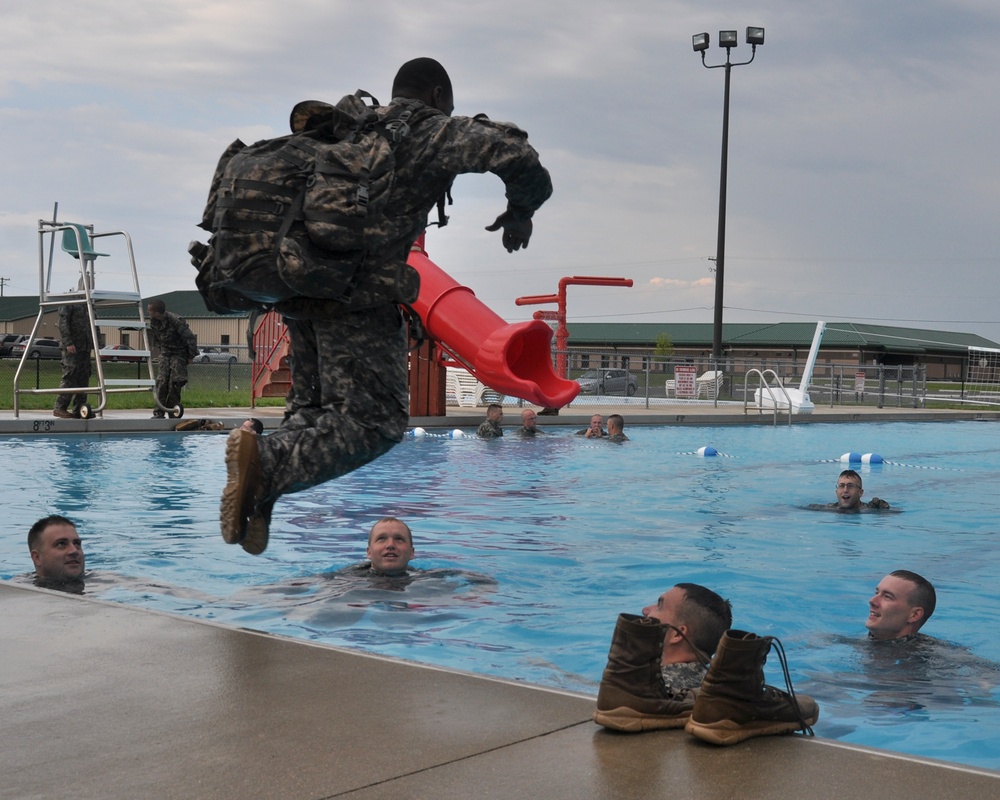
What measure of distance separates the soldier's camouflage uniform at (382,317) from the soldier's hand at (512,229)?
34 millimetres

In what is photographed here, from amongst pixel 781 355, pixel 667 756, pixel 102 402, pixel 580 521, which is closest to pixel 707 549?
pixel 580 521

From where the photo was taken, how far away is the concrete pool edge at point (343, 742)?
7.47 ft

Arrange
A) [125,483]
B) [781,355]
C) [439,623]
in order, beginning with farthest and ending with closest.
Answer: [781,355], [125,483], [439,623]

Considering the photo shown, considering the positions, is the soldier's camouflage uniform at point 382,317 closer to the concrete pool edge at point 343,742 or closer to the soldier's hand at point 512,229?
the soldier's hand at point 512,229

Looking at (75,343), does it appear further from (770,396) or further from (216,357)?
(216,357)

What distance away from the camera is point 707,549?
8492 millimetres

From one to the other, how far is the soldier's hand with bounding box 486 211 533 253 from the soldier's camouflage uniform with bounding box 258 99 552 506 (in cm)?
3

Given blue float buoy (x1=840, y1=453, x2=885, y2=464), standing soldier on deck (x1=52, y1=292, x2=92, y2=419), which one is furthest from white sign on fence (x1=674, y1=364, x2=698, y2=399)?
standing soldier on deck (x1=52, y1=292, x2=92, y2=419)

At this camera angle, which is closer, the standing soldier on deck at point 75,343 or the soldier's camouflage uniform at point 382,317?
the soldier's camouflage uniform at point 382,317

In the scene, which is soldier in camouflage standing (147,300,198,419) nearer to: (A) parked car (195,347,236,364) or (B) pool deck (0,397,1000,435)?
(B) pool deck (0,397,1000,435)

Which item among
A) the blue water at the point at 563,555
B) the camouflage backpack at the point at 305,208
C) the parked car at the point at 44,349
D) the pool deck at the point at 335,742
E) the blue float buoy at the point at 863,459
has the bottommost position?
the blue water at the point at 563,555

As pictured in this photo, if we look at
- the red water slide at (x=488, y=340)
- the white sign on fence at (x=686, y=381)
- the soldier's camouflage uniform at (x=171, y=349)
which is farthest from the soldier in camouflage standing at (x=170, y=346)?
the white sign on fence at (x=686, y=381)

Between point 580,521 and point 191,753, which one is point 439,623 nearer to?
point 191,753

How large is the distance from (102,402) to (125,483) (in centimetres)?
438
